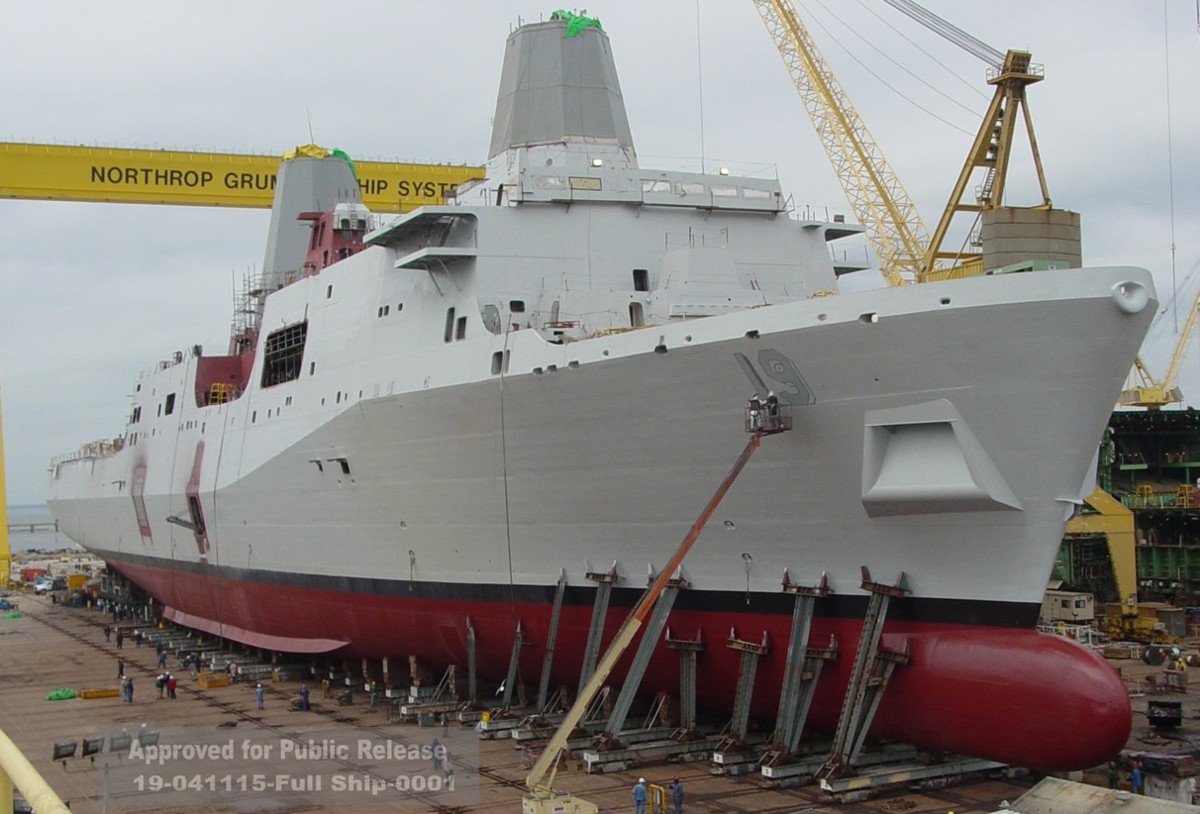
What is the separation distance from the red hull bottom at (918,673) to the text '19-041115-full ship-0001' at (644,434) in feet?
0.11

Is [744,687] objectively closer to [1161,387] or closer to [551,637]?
[551,637]

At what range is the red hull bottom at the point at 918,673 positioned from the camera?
10938mm

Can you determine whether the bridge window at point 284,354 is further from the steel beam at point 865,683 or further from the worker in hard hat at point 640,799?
the steel beam at point 865,683

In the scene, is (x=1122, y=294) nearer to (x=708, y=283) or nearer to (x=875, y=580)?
(x=875, y=580)

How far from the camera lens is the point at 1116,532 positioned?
2947 cm

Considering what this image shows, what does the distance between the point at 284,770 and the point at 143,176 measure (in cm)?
2544

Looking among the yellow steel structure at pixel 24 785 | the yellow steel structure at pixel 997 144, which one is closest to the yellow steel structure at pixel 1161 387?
the yellow steel structure at pixel 997 144

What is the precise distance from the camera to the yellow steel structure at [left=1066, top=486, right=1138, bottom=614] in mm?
29281

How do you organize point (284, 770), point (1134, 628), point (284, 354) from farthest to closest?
point (1134, 628) → point (284, 354) → point (284, 770)

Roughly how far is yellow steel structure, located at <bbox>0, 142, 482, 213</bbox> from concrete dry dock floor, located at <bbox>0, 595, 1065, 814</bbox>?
1653 cm

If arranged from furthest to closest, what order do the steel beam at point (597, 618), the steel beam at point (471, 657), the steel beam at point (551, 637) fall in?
the steel beam at point (471, 657) → the steel beam at point (551, 637) → the steel beam at point (597, 618)

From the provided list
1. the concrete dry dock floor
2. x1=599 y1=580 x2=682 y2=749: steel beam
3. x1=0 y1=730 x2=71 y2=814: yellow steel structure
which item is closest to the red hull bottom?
x1=599 y1=580 x2=682 y2=749: steel beam

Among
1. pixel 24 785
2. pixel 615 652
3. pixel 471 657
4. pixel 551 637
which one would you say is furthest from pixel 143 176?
pixel 24 785

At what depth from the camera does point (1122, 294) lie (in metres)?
10.6
